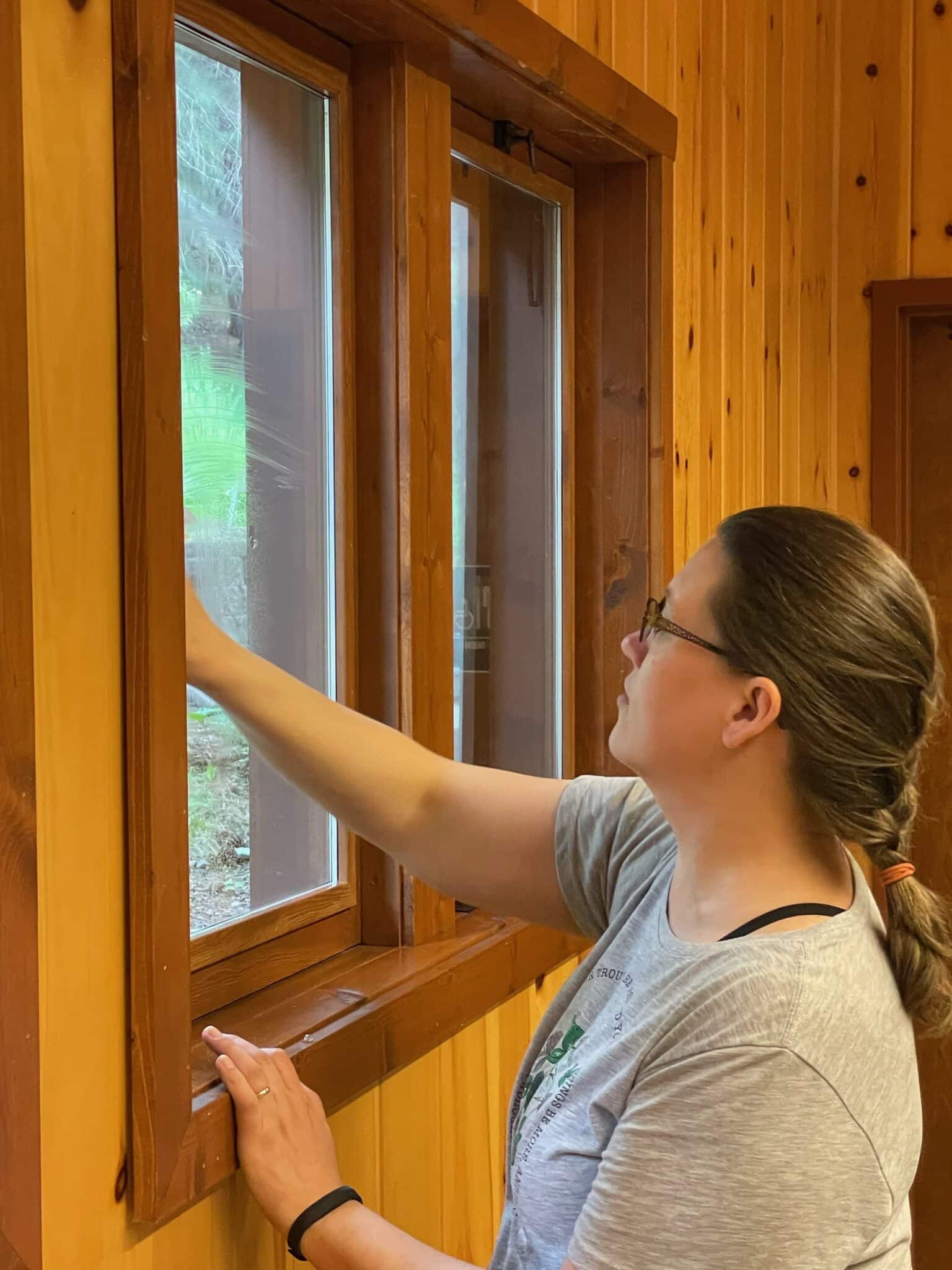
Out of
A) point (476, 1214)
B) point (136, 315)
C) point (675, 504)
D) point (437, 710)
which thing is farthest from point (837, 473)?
point (136, 315)

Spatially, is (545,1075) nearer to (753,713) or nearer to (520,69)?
(753,713)

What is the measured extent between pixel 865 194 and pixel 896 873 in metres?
2.34

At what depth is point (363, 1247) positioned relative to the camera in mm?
1185

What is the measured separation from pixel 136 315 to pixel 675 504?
4.29 feet

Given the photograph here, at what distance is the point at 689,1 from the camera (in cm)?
231

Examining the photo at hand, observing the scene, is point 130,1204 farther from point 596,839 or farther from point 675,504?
point 675,504

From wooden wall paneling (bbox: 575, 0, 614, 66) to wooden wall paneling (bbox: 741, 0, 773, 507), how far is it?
724 mm

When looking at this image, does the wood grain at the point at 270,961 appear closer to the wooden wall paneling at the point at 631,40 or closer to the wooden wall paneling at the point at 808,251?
the wooden wall paneling at the point at 631,40

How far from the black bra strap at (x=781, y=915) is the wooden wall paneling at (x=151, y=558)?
0.47m

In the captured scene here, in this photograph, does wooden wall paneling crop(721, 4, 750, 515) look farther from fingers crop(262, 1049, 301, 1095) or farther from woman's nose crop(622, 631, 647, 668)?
fingers crop(262, 1049, 301, 1095)

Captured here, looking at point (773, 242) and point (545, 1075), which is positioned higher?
point (773, 242)

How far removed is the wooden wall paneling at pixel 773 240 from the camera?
2795 mm

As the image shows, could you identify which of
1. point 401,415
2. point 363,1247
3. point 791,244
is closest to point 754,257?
point 791,244

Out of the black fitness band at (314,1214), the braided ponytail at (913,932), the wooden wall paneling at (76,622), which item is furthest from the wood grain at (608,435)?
the wooden wall paneling at (76,622)
